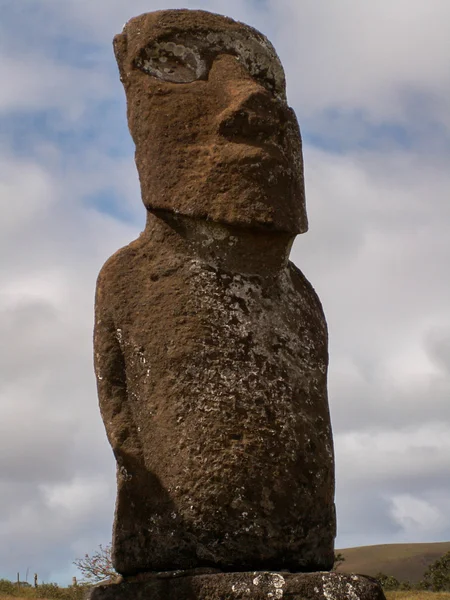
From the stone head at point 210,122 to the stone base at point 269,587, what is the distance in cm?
195

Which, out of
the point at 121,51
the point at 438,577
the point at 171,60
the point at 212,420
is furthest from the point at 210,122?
the point at 438,577

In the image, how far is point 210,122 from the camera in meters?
5.81

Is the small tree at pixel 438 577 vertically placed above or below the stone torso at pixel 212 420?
above

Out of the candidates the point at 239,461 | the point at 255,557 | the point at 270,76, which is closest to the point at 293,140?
the point at 270,76

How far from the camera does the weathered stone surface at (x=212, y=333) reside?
519 cm

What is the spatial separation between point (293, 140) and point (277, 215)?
59 centimetres

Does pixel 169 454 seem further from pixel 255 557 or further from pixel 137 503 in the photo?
pixel 255 557

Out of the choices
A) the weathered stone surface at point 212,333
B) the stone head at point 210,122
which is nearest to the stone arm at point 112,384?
the weathered stone surface at point 212,333

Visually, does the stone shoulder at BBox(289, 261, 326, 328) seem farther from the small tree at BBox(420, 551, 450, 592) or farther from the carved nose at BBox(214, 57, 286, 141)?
the small tree at BBox(420, 551, 450, 592)

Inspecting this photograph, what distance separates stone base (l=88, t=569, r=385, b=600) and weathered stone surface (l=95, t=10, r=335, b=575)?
24 centimetres

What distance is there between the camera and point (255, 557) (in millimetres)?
5145

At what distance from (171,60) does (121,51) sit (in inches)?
17.0

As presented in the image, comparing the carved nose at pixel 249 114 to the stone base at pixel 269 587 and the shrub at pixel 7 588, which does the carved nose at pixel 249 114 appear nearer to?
the stone base at pixel 269 587

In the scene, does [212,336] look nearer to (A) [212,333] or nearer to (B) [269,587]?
(A) [212,333]
